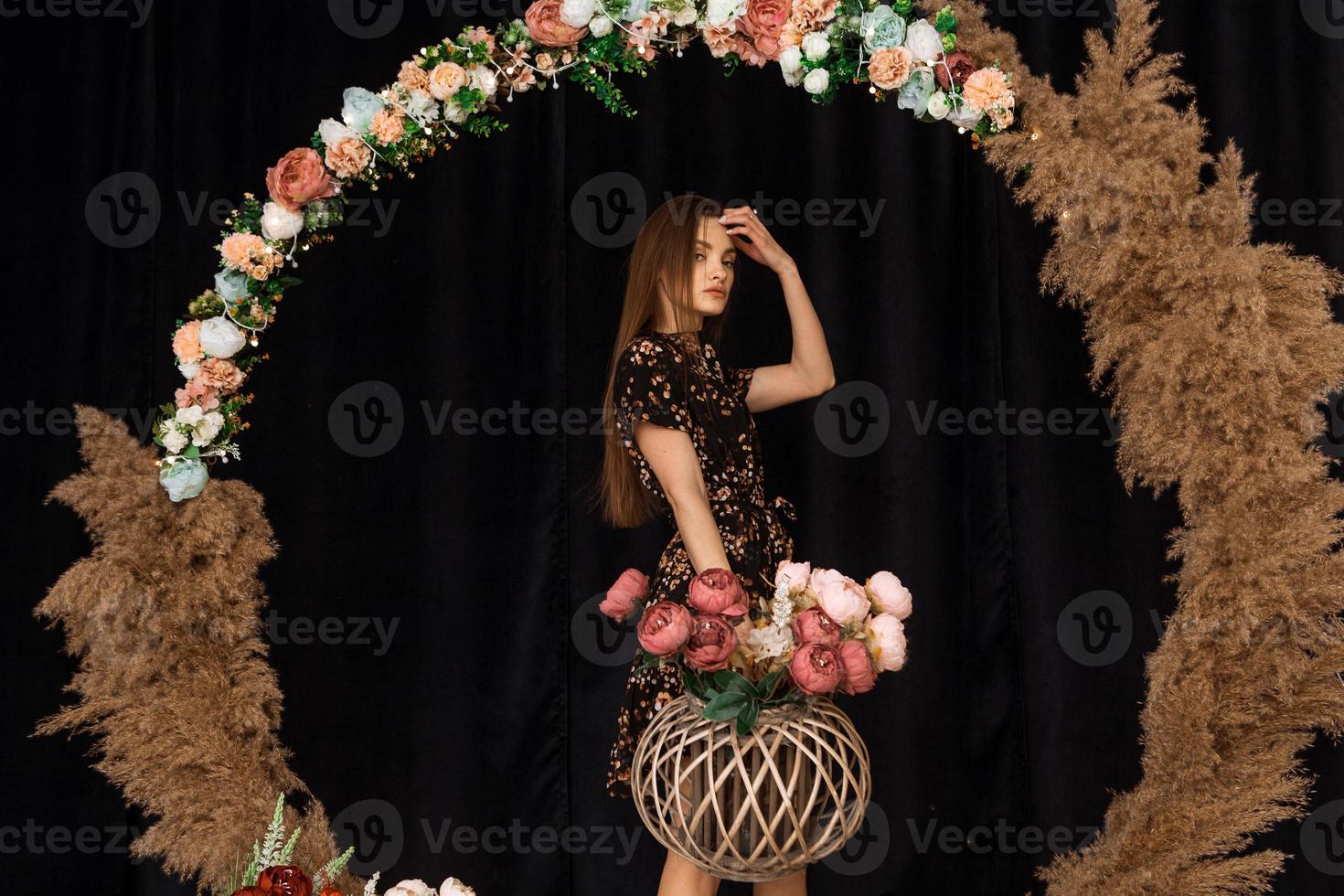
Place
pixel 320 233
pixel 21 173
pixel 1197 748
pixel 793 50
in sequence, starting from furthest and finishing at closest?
pixel 21 173
pixel 320 233
pixel 793 50
pixel 1197 748

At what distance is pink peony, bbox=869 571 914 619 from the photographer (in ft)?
6.20

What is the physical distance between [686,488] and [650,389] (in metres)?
0.20

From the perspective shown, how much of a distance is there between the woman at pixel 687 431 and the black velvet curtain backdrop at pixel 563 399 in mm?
857

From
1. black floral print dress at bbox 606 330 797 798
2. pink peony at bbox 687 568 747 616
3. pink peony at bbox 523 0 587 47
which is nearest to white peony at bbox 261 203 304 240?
pink peony at bbox 523 0 587 47

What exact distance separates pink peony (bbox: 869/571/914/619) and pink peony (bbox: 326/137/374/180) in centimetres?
137

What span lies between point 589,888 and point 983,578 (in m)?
1.41

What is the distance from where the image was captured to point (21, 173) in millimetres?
3154

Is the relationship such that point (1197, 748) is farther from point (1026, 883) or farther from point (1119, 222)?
point (1026, 883)

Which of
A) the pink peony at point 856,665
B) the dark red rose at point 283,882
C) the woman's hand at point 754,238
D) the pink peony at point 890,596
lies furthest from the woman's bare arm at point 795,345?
the dark red rose at point 283,882

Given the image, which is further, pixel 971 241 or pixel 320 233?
pixel 971 241

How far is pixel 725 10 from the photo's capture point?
226cm

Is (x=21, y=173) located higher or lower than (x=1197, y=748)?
higher

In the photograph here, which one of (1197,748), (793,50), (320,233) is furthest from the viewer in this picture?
(320,233)

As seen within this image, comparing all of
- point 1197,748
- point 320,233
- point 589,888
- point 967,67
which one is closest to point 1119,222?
point 967,67
